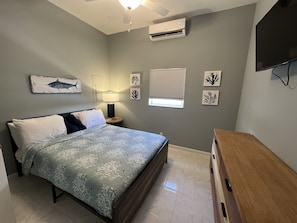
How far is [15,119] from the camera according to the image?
197 centimetres

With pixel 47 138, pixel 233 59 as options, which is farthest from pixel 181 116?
pixel 47 138

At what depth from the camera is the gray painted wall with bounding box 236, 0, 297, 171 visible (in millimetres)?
1044

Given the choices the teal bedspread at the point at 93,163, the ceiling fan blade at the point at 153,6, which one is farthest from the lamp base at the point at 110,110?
the ceiling fan blade at the point at 153,6

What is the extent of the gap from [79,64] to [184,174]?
3.19 m

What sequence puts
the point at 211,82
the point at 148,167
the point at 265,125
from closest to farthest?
the point at 265,125
the point at 148,167
the point at 211,82

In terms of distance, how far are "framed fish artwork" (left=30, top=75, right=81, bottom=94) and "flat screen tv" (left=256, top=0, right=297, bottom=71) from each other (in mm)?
3208

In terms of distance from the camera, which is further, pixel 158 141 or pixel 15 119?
pixel 158 141

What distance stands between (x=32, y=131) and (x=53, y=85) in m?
1.01

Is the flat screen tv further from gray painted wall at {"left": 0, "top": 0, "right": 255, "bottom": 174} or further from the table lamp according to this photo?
the table lamp

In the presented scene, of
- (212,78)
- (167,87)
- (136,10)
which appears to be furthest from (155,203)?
(136,10)

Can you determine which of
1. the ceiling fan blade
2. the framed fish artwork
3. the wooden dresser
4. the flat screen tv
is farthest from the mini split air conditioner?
the wooden dresser

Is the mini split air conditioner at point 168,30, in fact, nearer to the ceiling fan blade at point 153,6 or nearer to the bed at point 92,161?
the ceiling fan blade at point 153,6

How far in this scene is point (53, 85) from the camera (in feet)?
8.13

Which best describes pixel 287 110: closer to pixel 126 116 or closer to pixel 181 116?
pixel 181 116
